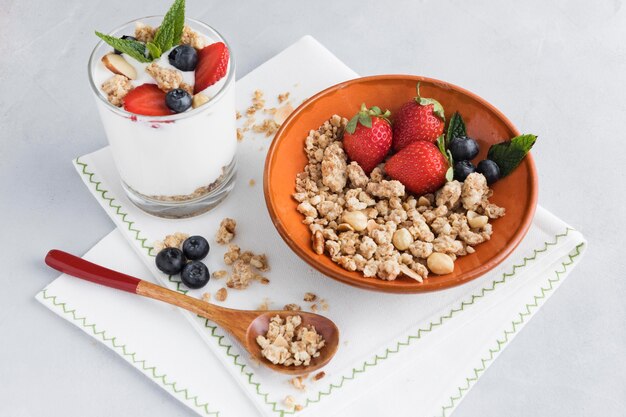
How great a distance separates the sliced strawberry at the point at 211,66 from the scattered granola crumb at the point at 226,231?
0.92 feet

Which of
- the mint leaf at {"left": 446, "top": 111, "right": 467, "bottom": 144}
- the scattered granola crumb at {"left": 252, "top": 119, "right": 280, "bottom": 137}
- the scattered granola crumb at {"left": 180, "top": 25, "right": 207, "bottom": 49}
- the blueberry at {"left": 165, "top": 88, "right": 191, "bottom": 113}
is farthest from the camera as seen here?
the scattered granola crumb at {"left": 252, "top": 119, "right": 280, "bottom": 137}

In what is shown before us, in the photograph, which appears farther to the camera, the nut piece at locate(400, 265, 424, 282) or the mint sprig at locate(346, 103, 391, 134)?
the mint sprig at locate(346, 103, 391, 134)

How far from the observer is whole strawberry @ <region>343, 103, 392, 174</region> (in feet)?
4.72

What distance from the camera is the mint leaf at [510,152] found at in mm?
1395

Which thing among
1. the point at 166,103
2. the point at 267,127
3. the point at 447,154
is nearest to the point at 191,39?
the point at 166,103

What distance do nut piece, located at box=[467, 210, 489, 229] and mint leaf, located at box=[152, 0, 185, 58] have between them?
0.63 metres

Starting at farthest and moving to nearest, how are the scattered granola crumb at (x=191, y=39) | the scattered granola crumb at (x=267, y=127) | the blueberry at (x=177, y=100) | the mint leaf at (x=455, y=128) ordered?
the scattered granola crumb at (x=267, y=127), the mint leaf at (x=455, y=128), the scattered granola crumb at (x=191, y=39), the blueberry at (x=177, y=100)

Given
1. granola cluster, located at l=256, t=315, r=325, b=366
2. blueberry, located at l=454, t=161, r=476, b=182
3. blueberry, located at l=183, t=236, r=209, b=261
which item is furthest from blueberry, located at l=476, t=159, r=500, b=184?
blueberry, located at l=183, t=236, r=209, b=261

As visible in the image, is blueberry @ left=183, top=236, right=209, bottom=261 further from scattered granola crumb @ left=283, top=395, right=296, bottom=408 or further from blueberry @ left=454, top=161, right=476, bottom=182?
blueberry @ left=454, top=161, right=476, bottom=182

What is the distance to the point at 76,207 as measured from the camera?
158 cm

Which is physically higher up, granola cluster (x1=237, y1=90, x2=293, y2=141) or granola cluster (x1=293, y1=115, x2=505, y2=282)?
granola cluster (x1=293, y1=115, x2=505, y2=282)

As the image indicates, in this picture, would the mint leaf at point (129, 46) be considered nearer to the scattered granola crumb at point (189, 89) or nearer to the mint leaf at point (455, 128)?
the scattered granola crumb at point (189, 89)

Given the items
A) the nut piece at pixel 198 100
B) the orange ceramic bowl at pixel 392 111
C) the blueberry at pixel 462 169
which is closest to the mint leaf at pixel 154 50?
the nut piece at pixel 198 100

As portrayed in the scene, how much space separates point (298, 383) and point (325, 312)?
6.0 inches
